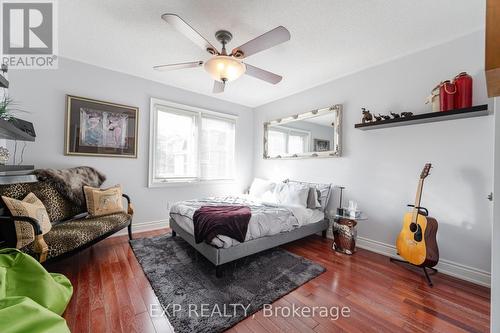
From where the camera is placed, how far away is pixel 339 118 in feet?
10.4

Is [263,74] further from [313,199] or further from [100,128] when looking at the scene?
[100,128]

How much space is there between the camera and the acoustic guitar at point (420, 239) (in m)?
2.03

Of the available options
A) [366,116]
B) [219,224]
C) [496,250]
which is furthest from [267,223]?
[366,116]

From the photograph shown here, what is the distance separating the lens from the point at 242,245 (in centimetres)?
221

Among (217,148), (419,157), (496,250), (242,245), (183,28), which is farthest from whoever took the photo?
(217,148)

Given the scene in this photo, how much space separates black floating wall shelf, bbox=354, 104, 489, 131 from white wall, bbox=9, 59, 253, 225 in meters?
2.89

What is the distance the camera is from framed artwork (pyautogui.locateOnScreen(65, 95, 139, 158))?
2.84 meters

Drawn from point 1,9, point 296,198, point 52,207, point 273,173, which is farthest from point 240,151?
point 1,9

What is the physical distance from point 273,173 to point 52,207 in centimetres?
343

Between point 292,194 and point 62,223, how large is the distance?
296cm

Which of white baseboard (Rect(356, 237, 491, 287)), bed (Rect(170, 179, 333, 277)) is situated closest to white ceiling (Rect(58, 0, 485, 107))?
bed (Rect(170, 179, 333, 277))

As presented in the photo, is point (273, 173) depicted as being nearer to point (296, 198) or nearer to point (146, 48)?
point (296, 198)

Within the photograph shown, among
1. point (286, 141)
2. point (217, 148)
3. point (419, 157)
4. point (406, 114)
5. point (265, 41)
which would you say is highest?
point (265, 41)

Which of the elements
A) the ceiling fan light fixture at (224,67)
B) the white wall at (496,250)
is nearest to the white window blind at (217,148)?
the ceiling fan light fixture at (224,67)
